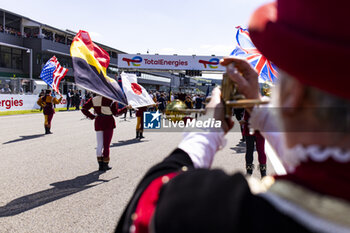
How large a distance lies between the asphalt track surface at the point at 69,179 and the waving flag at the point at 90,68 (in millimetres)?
Result: 1660

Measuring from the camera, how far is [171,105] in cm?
160

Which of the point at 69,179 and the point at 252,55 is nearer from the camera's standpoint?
the point at 69,179

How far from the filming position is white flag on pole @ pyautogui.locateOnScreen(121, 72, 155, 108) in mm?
7456

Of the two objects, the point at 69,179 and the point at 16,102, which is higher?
the point at 16,102

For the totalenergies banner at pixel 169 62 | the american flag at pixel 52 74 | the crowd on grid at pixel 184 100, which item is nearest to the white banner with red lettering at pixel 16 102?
the crowd on grid at pixel 184 100

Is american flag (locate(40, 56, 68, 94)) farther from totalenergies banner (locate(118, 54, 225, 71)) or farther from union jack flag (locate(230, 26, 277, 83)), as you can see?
totalenergies banner (locate(118, 54, 225, 71))

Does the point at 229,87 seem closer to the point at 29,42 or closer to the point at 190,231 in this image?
the point at 190,231

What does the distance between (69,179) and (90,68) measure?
209 centimetres

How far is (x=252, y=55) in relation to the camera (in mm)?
7121

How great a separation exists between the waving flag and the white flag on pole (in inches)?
45.7

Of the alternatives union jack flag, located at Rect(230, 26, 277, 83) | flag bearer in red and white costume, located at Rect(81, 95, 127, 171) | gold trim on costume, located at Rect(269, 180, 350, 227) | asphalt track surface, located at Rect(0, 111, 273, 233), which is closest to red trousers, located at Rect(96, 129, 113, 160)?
flag bearer in red and white costume, located at Rect(81, 95, 127, 171)

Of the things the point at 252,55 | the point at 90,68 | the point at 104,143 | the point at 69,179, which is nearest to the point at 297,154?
the point at 90,68

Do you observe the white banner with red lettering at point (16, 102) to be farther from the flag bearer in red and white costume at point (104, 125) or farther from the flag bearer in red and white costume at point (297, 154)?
the flag bearer in red and white costume at point (297, 154)

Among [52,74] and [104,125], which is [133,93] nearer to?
[104,125]
